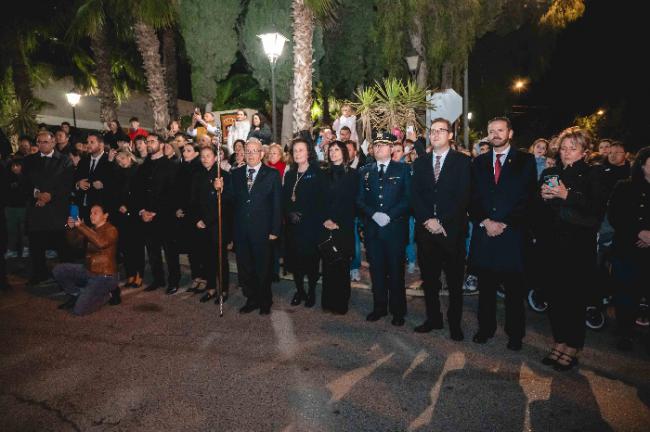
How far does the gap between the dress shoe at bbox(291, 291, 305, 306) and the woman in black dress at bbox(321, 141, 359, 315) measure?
0.45m

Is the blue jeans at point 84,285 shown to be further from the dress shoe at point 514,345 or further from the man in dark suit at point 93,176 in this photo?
the dress shoe at point 514,345

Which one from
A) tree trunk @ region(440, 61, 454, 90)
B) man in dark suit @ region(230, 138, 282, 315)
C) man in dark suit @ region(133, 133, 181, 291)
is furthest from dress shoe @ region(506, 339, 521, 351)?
tree trunk @ region(440, 61, 454, 90)

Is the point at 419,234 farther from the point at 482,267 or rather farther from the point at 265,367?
the point at 265,367

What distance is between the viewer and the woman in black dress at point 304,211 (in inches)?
227

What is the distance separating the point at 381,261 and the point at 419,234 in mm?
635

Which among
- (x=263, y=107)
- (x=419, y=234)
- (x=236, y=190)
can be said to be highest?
(x=263, y=107)

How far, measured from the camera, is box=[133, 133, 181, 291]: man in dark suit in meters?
6.50

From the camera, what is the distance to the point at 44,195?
6828mm

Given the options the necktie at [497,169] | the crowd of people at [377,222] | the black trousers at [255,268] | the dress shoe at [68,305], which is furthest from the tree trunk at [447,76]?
the dress shoe at [68,305]

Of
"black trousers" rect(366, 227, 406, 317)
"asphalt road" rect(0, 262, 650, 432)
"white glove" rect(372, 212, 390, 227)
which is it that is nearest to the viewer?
"asphalt road" rect(0, 262, 650, 432)

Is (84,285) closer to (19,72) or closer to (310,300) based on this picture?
(310,300)

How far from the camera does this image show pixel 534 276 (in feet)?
15.4

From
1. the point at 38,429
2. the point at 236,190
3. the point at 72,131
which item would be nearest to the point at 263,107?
the point at 72,131

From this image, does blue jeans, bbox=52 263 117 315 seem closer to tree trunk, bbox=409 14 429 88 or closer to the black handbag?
the black handbag
